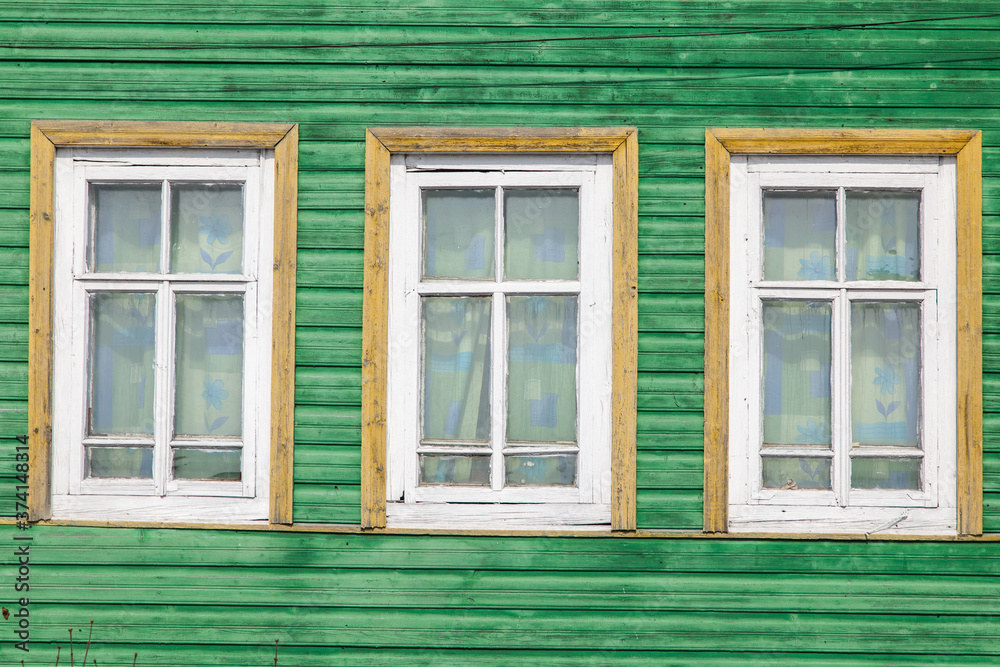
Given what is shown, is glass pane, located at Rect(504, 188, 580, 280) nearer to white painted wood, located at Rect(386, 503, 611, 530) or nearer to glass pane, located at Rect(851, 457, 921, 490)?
white painted wood, located at Rect(386, 503, 611, 530)

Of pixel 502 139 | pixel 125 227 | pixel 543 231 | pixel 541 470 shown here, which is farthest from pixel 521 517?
pixel 125 227

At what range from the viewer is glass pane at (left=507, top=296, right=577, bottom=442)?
9.57 ft

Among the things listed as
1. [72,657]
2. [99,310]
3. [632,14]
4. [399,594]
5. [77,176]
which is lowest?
[72,657]

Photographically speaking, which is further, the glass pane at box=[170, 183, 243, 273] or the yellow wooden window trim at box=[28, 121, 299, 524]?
the glass pane at box=[170, 183, 243, 273]

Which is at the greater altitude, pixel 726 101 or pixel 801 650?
pixel 726 101

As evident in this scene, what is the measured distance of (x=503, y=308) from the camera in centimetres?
290

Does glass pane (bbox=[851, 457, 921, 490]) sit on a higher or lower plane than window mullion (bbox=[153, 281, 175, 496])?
lower

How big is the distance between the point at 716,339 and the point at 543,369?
28.6 inches

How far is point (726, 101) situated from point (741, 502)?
66.1 inches

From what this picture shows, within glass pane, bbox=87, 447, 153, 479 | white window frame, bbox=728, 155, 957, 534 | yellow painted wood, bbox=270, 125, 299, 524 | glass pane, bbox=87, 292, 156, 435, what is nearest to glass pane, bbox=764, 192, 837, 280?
white window frame, bbox=728, 155, 957, 534

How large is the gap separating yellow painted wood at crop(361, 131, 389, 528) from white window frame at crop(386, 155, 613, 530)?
1.4 inches

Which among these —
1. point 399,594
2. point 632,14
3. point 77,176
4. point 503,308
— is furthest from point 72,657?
point 632,14

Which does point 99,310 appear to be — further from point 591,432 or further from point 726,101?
point 726,101

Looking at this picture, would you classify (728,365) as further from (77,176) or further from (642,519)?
(77,176)
